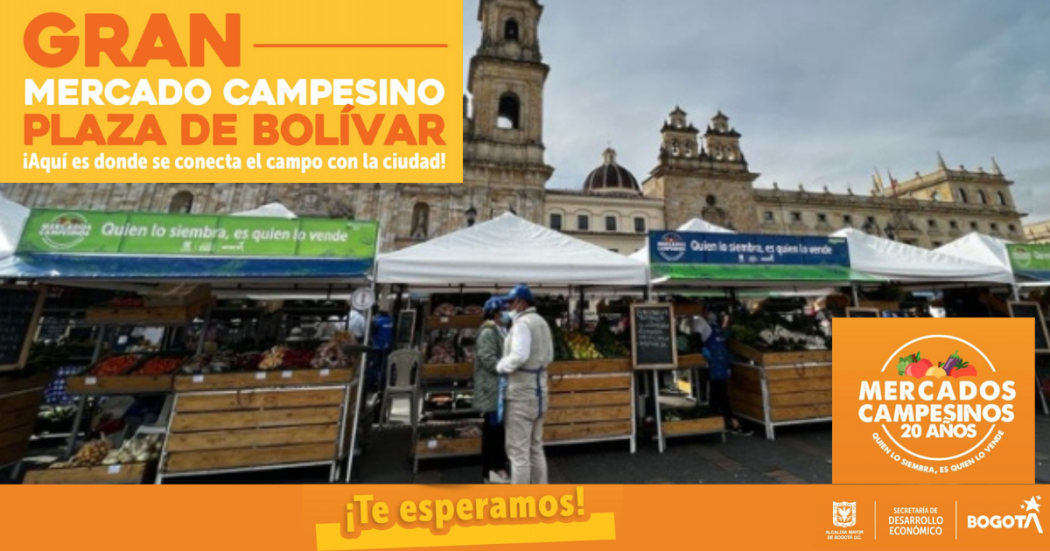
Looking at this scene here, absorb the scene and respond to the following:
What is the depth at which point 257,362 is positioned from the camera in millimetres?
4680

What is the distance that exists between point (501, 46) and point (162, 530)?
35547mm

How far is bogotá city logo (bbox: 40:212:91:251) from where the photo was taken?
4.25 m

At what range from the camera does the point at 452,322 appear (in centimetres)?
606

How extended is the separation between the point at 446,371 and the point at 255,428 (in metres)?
2.13

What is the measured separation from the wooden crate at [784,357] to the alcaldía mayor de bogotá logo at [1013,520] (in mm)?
3075

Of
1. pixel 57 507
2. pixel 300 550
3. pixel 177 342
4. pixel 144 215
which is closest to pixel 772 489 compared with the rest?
pixel 300 550

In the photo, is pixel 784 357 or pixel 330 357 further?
pixel 784 357

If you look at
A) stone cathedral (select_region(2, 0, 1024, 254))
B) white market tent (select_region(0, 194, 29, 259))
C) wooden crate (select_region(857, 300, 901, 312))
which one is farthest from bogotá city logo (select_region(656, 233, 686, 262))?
stone cathedral (select_region(2, 0, 1024, 254))

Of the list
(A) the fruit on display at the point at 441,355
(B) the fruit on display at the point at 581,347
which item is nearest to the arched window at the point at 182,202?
(A) the fruit on display at the point at 441,355

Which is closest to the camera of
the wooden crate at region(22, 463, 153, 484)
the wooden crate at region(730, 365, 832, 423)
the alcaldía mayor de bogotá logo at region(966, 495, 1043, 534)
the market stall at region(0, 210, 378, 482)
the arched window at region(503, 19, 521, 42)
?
the alcaldía mayor de bogotá logo at region(966, 495, 1043, 534)

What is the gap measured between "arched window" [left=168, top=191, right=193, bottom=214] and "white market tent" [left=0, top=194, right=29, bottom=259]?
25.2 metres

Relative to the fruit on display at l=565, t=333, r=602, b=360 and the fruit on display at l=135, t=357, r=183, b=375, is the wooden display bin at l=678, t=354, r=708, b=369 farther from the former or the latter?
the fruit on display at l=135, t=357, r=183, b=375

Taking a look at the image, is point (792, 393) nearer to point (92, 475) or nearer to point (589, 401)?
point (589, 401)

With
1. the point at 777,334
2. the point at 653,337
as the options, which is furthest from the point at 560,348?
the point at 777,334
